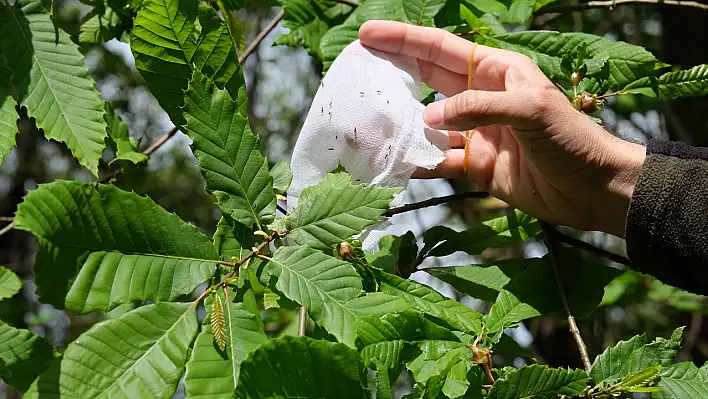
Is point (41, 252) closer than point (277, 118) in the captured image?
Yes

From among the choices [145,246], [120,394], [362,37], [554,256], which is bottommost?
[554,256]

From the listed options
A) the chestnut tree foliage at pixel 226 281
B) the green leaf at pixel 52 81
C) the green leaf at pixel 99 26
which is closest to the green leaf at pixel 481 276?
the chestnut tree foliage at pixel 226 281

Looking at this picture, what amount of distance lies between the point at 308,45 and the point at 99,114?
1.98 ft

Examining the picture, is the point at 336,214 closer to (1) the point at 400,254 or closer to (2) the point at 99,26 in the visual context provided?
(1) the point at 400,254

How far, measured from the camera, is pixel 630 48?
1448 millimetres

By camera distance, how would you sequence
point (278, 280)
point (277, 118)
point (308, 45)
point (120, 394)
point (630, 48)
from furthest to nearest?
point (277, 118) → point (308, 45) → point (630, 48) → point (278, 280) → point (120, 394)

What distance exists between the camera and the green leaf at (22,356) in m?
1.12

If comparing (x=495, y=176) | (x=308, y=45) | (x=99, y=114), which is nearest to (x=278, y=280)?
(x=99, y=114)

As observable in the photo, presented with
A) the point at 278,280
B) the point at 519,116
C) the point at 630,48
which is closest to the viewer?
the point at 278,280

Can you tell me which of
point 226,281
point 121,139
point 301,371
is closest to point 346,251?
point 226,281

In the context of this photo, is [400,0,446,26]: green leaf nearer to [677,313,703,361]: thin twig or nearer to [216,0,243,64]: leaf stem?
[216,0,243,64]: leaf stem

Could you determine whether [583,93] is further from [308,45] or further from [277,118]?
[277,118]

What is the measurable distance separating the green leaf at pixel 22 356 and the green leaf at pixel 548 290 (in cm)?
71

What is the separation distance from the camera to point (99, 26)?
5.66 feet
